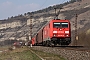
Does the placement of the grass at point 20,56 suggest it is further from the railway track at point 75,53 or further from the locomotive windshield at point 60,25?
the locomotive windshield at point 60,25

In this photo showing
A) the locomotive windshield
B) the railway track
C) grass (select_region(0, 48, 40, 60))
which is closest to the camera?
the railway track

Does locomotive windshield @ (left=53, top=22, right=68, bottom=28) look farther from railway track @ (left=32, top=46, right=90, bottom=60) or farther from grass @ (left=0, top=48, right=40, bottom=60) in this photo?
railway track @ (left=32, top=46, right=90, bottom=60)

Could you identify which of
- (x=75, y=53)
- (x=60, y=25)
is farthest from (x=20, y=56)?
(x=60, y=25)

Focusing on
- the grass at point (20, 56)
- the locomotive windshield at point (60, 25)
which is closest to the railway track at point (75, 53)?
the grass at point (20, 56)

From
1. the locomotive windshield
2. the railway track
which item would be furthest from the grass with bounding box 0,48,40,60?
the locomotive windshield

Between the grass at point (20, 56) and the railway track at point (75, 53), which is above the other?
the railway track at point (75, 53)

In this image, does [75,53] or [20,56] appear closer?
[75,53]

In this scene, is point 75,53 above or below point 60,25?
below

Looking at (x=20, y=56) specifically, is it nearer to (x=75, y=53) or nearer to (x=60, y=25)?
(x=75, y=53)

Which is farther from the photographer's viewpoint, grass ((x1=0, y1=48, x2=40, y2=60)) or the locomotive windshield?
the locomotive windshield

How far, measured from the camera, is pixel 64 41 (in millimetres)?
35906

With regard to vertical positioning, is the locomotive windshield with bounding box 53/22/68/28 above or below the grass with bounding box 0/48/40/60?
above

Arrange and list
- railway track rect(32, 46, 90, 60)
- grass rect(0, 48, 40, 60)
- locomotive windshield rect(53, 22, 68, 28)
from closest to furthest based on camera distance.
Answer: railway track rect(32, 46, 90, 60) → grass rect(0, 48, 40, 60) → locomotive windshield rect(53, 22, 68, 28)

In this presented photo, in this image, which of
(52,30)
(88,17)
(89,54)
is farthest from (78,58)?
(88,17)
